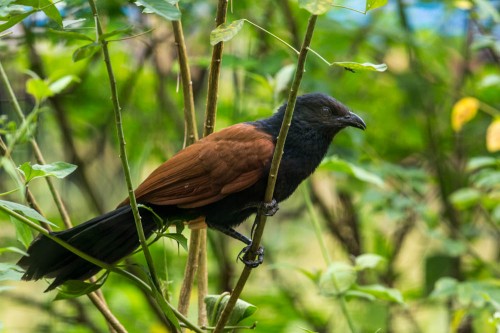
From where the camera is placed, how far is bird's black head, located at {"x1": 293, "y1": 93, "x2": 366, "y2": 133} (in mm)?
2727

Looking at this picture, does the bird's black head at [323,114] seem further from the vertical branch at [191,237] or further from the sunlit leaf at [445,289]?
the sunlit leaf at [445,289]

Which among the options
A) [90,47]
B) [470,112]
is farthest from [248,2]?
[90,47]

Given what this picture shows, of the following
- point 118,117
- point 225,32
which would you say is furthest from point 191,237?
point 225,32

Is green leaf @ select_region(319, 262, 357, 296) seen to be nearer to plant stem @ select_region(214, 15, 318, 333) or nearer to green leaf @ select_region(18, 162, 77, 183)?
plant stem @ select_region(214, 15, 318, 333)

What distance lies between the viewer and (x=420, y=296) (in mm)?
4348

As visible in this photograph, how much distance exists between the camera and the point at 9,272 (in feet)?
6.00

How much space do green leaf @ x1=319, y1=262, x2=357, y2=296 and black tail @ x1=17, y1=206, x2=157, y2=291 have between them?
70 cm

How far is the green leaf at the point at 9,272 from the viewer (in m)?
1.79

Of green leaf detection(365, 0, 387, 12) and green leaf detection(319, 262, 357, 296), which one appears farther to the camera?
green leaf detection(319, 262, 357, 296)

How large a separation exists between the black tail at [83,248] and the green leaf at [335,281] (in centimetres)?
70

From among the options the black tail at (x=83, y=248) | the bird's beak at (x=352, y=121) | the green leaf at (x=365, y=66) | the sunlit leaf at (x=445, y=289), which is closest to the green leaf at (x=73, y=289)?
the black tail at (x=83, y=248)

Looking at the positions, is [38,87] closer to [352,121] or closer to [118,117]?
[118,117]

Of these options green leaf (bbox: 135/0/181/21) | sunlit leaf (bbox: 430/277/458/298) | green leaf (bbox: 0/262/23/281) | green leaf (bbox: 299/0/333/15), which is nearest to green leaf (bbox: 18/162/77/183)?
green leaf (bbox: 0/262/23/281)

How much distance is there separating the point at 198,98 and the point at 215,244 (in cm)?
92
